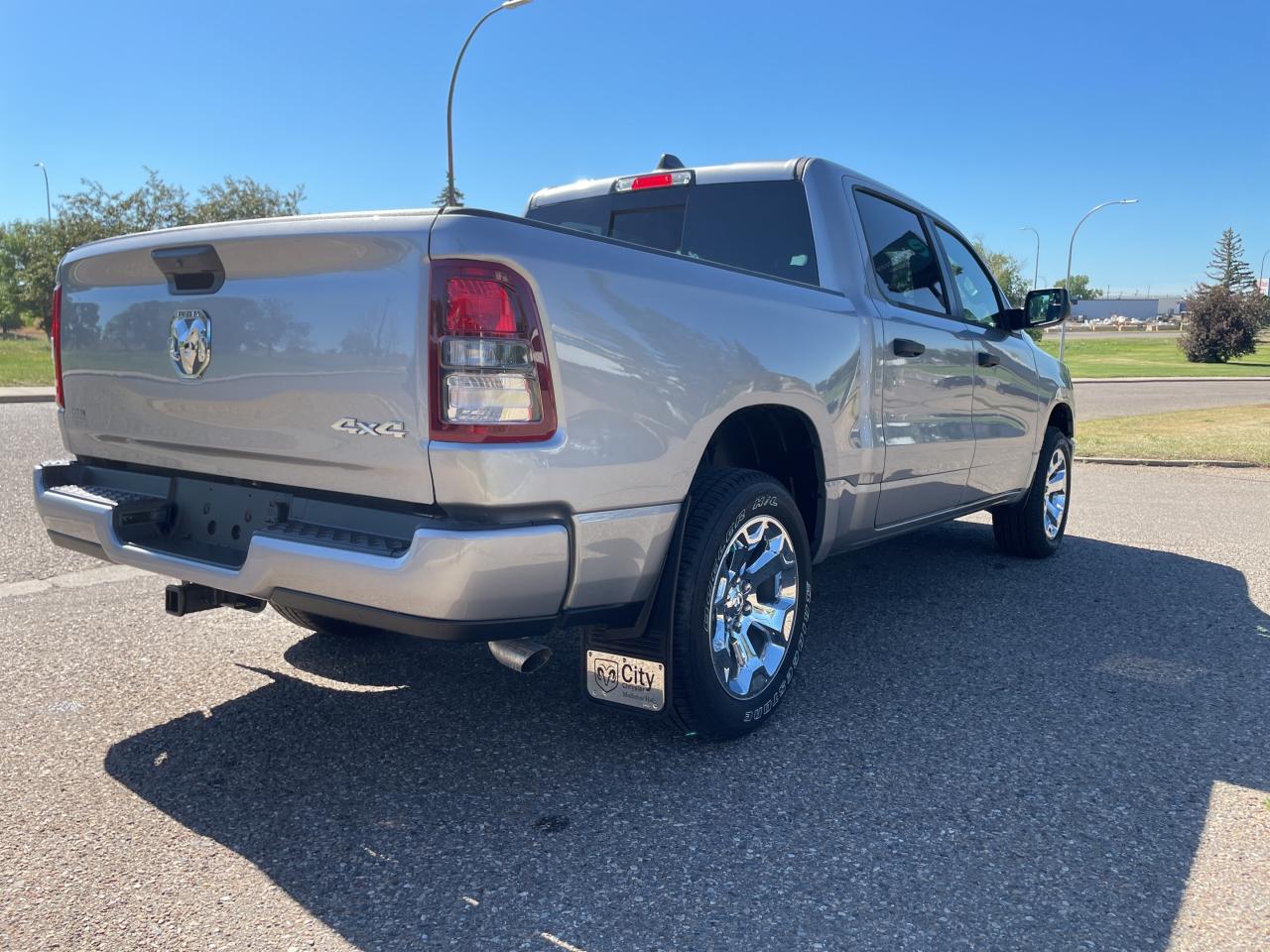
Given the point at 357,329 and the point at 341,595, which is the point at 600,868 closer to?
the point at 341,595

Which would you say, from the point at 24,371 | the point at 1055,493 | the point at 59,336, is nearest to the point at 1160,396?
the point at 1055,493

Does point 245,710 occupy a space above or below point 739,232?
below

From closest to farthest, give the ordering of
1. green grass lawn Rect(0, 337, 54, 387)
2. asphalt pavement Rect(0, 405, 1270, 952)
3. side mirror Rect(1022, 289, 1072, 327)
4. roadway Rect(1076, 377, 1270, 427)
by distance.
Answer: asphalt pavement Rect(0, 405, 1270, 952) < side mirror Rect(1022, 289, 1072, 327) < roadway Rect(1076, 377, 1270, 427) < green grass lawn Rect(0, 337, 54, 387)

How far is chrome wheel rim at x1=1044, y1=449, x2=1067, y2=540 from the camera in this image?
6.11m

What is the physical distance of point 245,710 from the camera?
3473 mm

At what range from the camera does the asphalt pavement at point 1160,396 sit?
2007 centimetres

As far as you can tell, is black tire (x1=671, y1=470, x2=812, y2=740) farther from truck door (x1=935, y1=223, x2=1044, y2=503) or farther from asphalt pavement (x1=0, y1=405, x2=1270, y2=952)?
truck door (x1=935, y1=223, x2=1044, y2=503)

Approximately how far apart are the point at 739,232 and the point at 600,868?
269cm

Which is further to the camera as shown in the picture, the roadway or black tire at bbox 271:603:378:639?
the roadway

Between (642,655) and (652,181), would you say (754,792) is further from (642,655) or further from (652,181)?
(652,181)

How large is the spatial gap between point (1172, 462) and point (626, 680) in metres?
10.0

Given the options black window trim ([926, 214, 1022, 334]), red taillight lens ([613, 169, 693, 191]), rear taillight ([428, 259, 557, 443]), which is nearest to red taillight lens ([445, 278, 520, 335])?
rear taillight ([428, 259, 557, 443])

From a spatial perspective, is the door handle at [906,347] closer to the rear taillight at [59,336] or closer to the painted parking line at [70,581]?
the rear taillight at [59,336]

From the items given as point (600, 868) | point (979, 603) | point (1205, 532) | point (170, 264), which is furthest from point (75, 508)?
point (1205, 532)
